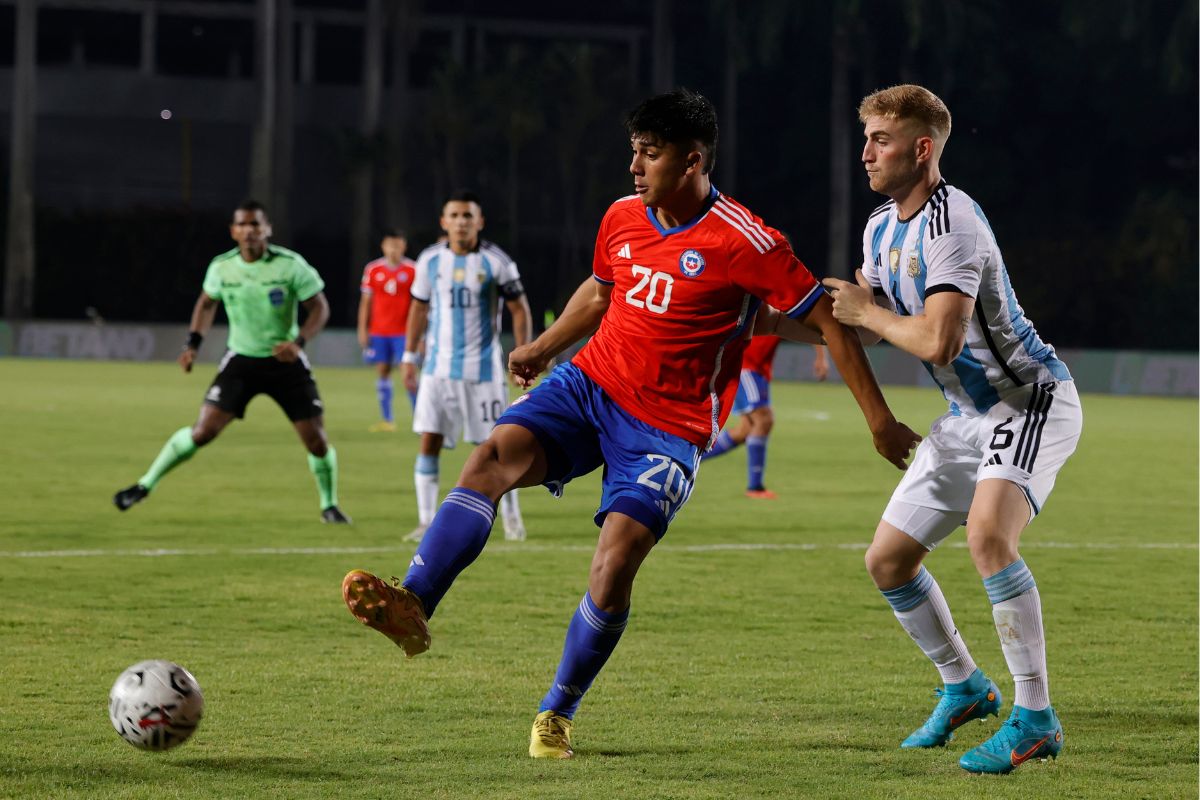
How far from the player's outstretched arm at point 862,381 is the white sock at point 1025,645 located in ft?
1.90

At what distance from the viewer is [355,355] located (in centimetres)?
3844

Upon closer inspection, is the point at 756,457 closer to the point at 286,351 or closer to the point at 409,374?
the point at 409,374

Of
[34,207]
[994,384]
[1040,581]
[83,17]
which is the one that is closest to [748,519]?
[1040,581]

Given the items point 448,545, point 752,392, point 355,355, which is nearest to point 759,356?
point 752,392

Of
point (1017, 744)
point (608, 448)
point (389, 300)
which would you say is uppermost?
point (389, 300)

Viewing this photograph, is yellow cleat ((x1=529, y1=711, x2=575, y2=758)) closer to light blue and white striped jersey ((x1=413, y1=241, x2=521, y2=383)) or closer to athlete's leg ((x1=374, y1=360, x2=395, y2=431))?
light blue and white striped jersey ((x1=413, y1=241, x2=521, y2=383))

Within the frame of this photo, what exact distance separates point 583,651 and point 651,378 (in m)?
0.89

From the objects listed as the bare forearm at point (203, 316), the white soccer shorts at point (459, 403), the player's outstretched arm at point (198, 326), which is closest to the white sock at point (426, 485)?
the white soccer shorts at point (459, 403)

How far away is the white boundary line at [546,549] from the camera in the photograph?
34.4 feet

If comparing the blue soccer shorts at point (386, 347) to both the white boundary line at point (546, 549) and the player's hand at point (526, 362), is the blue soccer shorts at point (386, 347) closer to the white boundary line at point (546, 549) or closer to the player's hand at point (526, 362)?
the white boundary line at point (546, 549)

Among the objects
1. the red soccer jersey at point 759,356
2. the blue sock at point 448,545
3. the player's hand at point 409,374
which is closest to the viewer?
the blue sock at point 448,545

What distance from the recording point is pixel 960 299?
5.31 m

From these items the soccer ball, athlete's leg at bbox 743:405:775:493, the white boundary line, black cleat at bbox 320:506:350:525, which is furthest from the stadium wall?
the soccer ball

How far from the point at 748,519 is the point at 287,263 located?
375cm
